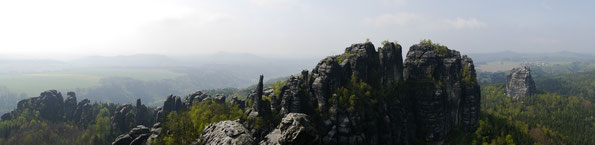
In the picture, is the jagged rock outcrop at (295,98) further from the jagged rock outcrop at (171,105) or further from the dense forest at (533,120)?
the jagged rock outcrop at (171,105)

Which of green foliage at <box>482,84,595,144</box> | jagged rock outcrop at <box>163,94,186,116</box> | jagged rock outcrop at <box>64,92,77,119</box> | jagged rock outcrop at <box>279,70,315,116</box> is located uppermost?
→ jagged rock outcrop at <box>279,70,315,116</box>

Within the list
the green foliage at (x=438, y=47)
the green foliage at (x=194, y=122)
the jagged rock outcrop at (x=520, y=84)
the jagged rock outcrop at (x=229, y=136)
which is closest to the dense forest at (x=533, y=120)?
the jagged rock outcrop at (x=520, y=84)

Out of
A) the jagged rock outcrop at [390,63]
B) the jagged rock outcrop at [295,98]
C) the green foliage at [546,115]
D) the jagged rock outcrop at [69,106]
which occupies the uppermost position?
the jagged rock outcrop at [390,63]

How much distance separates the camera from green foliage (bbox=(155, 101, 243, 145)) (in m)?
50.7

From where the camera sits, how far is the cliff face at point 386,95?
55.7 meters

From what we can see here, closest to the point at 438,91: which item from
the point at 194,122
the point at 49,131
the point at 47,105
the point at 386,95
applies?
the point at 386,95

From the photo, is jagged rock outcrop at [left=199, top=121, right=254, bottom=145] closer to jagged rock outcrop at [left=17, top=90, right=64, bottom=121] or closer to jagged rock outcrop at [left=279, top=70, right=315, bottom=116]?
jagged rock outcrop at [left=279, top=70, right=315, bottom=116]

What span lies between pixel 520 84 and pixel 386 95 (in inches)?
6028

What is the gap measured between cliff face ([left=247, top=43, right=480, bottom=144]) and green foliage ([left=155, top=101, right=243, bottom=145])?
54.3 feet

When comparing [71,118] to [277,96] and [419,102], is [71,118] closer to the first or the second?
[277,96]

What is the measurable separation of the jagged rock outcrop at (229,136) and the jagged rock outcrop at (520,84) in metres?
195

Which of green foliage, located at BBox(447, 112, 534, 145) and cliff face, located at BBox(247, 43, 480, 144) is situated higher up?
cliff face, located at BBox(247, 43, 480, 144)

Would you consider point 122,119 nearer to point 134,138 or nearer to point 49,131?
point 49,131

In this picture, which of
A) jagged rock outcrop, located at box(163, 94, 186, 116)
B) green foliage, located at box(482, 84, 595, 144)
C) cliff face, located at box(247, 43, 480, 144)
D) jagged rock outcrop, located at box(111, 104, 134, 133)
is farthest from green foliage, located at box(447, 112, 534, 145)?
jagged rock outcrop, located at box(111, 104, 134, 133)
